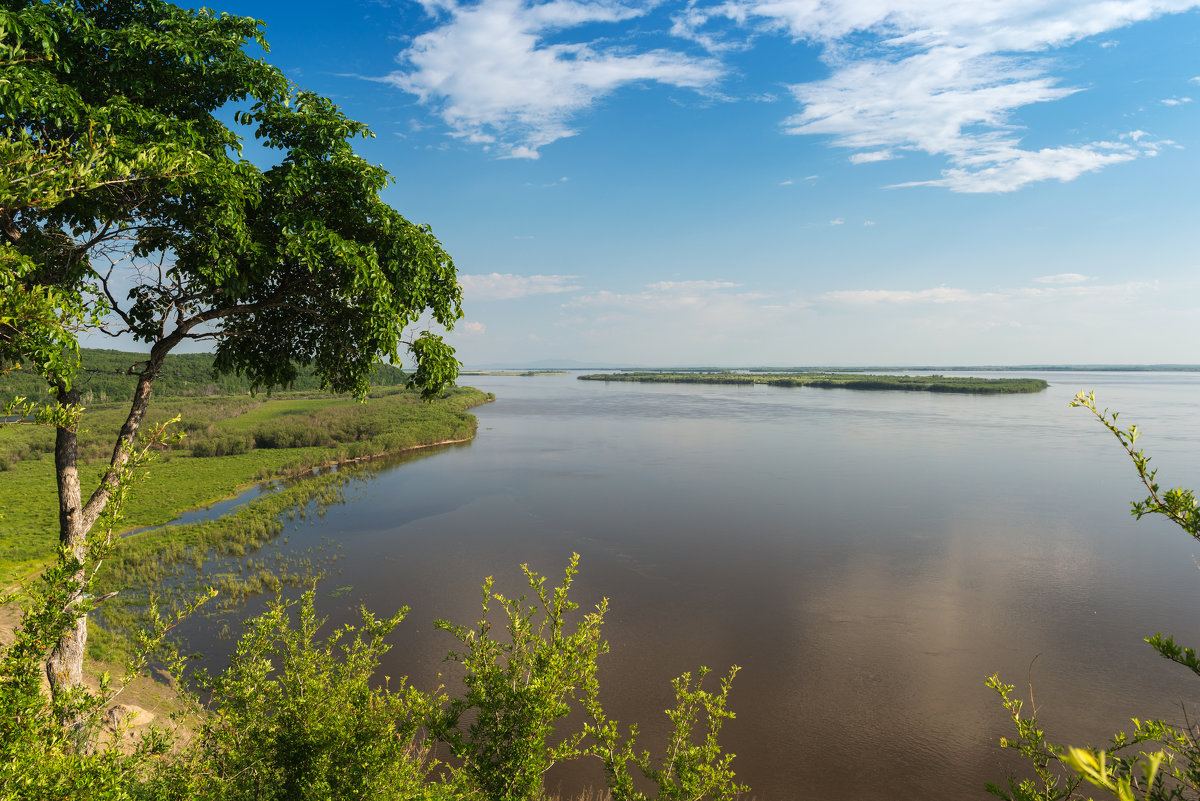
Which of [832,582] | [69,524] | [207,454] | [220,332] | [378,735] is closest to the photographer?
[378,735]

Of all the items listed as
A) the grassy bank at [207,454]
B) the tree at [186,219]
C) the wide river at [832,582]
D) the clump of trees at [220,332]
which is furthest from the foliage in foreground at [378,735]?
the grassy bank at [207,454]

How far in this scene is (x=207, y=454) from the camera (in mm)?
35875

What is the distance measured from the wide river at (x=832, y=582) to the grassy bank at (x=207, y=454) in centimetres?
660

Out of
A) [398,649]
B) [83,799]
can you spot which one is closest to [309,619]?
[83,799]

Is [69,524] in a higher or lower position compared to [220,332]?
lower

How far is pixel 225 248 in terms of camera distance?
5.55 meters

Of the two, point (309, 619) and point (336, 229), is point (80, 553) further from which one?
point (336, 229)

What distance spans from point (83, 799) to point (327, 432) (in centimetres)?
4335

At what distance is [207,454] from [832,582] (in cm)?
3766

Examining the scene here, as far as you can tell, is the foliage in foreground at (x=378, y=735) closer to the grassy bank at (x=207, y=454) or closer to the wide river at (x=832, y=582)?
the wide river at (x=832, y=582)

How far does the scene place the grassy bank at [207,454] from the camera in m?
21.4

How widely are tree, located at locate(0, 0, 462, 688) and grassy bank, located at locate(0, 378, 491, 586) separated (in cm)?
1137

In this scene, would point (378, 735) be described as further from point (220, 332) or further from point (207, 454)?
point (207, 454)

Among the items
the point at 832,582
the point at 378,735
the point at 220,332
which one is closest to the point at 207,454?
the point at 220,332
